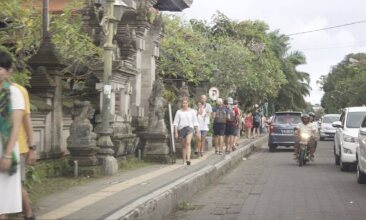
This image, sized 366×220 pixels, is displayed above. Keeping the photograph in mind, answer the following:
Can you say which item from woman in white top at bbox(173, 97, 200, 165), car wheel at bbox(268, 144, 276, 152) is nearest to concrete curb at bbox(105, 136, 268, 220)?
woman in white top at bbox(173, 97, 200, 165)

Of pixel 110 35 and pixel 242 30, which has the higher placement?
pixel 242 30

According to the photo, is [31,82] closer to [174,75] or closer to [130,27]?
[130,27]

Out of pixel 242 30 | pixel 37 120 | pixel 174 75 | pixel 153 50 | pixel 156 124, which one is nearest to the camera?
pixel 37 120

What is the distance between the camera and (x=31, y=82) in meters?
11.1

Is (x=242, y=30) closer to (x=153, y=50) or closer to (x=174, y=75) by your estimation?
(x=174, y=75)

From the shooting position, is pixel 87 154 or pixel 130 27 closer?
pixel 87 154

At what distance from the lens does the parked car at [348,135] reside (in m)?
15.8

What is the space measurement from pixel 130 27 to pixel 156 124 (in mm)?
2721

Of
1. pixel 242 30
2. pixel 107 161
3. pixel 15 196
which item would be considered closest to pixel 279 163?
pixel 107 161

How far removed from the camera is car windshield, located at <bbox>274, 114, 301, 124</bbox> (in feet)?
84.7

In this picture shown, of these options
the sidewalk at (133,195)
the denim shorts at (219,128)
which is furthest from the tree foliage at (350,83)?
the sidewalk at (133,195)

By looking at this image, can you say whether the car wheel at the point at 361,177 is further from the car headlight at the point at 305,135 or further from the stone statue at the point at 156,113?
the stone statue at the point at 156,113

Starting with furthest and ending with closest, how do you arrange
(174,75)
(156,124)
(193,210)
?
(174,75)
(156,124)
(193,210)

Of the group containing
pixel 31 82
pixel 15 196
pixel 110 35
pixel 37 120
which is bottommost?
pixel 15 196
